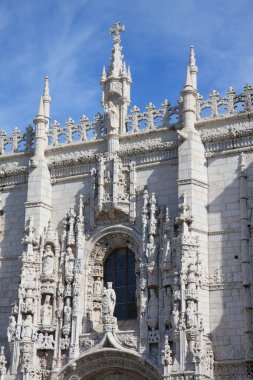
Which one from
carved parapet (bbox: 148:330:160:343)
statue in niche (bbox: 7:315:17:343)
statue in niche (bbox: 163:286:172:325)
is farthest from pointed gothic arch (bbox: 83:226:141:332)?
statue in niche (bbox: 7:315:17:343)

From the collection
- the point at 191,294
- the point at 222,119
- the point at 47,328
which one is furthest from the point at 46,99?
the point at 191,294

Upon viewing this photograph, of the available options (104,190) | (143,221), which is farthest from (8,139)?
(143,221)

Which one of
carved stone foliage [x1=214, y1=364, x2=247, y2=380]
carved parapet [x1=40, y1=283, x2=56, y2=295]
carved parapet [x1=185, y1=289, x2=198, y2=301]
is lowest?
carved stone foliage [x1=214, y1=364, x2=247, y2=380]

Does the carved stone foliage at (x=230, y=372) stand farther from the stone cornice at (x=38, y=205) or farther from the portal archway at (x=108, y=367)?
the stone cornice at (x=38, y=205)

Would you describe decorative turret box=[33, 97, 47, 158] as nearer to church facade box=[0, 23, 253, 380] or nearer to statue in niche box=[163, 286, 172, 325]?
church facade box=[0, 23, 253, 380]

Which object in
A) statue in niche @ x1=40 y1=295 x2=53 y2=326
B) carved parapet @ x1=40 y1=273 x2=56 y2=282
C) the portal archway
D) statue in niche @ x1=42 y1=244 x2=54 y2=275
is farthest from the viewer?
statue in niche @ x1=42 y1=244 x2=54 y2=275

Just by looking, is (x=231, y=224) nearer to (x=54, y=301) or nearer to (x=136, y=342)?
(x=136, y=342)

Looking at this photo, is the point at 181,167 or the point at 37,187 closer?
the point at 181,167

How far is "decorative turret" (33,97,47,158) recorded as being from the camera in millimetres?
27781

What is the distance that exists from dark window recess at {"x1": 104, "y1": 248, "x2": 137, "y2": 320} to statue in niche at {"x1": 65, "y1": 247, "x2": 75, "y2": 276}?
1055mm

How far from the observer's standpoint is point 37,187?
27203 millimetres

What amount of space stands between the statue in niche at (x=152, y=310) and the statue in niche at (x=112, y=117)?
213 inches

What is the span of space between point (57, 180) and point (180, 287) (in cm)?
626

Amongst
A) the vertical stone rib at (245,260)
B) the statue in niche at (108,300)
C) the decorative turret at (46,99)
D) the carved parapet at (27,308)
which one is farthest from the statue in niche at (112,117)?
the carved parapet at (27,308)
